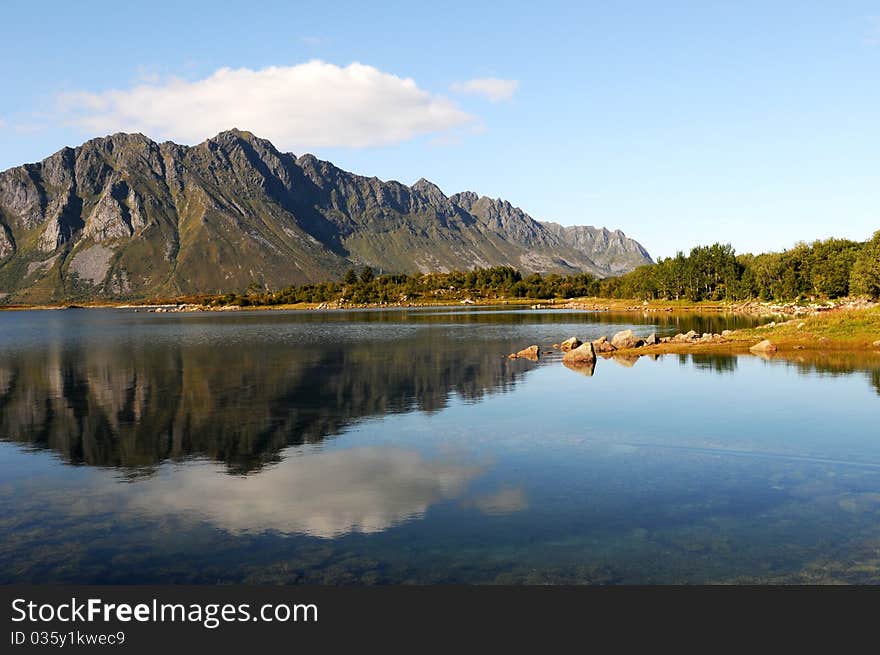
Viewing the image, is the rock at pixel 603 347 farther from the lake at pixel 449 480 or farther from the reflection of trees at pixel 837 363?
the lake at pixel 449 480

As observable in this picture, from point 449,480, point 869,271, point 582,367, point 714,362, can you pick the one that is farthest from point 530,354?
point 869,271

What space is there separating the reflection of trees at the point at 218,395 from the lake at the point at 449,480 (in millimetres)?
358

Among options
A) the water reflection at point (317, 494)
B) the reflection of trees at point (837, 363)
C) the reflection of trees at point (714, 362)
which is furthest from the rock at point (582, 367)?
the water reflection at point (317, 494)

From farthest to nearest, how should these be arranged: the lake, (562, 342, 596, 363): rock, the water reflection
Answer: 1. (562, 342, 596, 363): rock
2. the water reflection
3. the lake

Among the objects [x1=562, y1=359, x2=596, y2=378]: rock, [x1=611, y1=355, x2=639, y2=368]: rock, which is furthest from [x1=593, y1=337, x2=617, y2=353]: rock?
[x1=562, y1=359, x2=596, y2=378]: rock

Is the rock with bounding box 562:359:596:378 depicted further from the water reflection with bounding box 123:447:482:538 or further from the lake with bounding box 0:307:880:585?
the water reflection with bounding box 123:447:482:538

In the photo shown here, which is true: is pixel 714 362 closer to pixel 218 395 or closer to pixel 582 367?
pixel 582 367

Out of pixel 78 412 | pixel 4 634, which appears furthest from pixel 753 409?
pixel 78 412

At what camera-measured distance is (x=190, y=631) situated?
16.7 m

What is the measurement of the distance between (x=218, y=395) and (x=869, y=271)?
149959mm

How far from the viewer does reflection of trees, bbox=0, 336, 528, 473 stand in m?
38.6

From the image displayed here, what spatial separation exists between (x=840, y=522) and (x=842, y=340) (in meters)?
68.3

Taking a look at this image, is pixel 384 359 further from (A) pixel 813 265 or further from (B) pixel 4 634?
(A) pixel 813 265

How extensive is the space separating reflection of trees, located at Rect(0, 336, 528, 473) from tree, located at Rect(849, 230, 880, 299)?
105 meters
